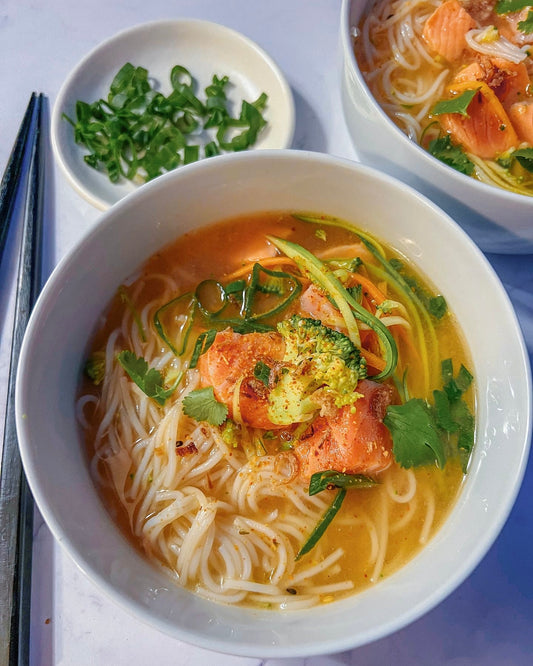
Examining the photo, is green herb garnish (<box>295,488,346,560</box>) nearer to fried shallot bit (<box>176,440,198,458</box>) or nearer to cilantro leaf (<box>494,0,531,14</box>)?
fried shallot bit (<box>176,440,198,458</box>)

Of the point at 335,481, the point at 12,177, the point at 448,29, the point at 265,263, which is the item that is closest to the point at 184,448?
the point at 335,481

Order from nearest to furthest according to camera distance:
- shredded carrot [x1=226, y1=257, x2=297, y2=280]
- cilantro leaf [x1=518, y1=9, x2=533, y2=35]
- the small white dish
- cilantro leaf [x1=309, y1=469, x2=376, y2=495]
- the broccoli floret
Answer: the broccoli floret, cilantro leaf [x1=309, y1=469, x2=376, y2=495], shredded carrot [x1=226, y1=257, x2=297, y2=280], cilantro leaf [x1=518, y1=9, x2=533, y2=35], the small white dish

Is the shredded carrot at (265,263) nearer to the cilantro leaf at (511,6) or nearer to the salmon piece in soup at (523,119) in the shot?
the salmon piece in soup at (523,119)

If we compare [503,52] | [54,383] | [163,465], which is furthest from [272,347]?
[503,52]

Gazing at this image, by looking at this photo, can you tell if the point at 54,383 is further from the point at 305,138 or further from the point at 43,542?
the point at 305,138

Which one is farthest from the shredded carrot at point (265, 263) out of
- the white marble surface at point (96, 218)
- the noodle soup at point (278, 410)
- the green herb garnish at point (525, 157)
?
the green herb garnish at point (525, 157)

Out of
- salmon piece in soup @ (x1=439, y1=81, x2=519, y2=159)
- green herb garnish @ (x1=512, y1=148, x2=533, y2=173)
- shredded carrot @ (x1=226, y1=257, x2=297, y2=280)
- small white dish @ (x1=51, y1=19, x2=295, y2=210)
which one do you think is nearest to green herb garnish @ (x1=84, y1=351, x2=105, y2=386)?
shredded carrot @ (x1=226, y1=257, x2=297, y2=280)
